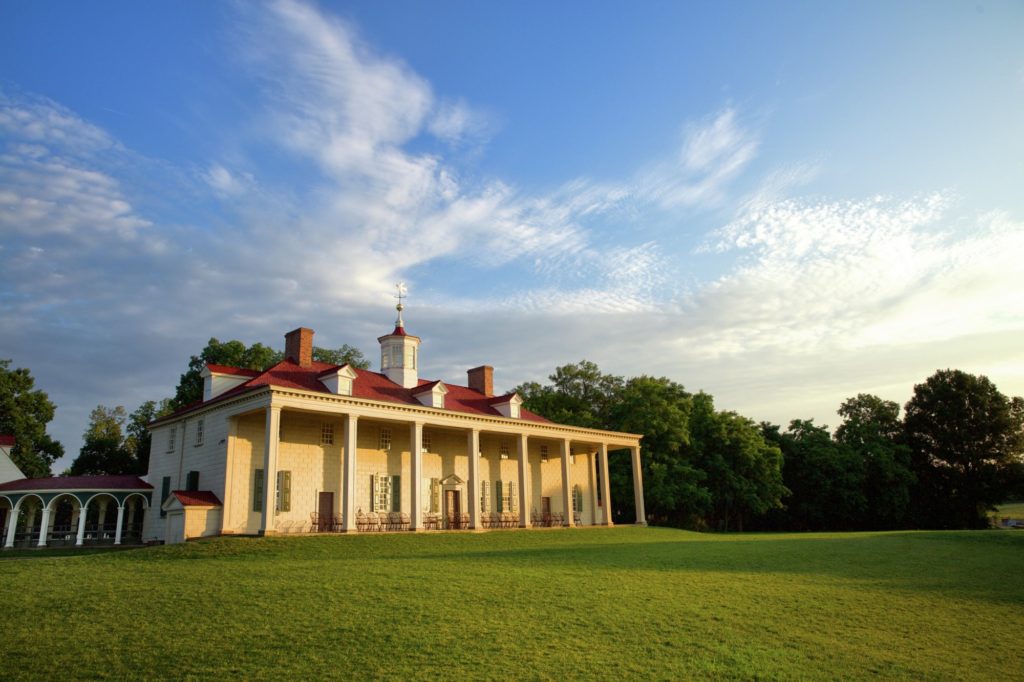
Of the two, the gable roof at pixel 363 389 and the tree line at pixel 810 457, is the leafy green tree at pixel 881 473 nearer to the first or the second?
the tree line at pixel 810 457

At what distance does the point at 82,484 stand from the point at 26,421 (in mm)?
18520

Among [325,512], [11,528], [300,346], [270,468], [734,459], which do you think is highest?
[300,346]

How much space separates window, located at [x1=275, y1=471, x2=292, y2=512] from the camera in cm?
2850

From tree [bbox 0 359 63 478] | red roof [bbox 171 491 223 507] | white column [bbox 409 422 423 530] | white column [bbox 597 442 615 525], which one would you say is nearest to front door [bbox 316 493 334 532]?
white column [bbox 409 422 423 530]

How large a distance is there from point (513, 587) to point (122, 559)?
12199 millimetres

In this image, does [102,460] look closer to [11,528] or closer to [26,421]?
[26,421]

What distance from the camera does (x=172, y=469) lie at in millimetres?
31094

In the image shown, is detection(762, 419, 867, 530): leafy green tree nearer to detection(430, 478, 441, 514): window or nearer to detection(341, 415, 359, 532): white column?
detection(430, 478, 441, 514): window

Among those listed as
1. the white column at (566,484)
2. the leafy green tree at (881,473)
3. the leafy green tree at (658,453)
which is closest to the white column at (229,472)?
the white column at (566,484)

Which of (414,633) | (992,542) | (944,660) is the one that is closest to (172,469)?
(414,633)

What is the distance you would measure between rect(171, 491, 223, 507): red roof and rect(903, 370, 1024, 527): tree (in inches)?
2384

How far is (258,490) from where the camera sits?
2828 cm

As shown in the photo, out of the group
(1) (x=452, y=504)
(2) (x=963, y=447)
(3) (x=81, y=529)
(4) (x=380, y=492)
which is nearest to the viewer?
(3) (x=81, y=529)

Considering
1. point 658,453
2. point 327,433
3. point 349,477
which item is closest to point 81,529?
point 327,433
